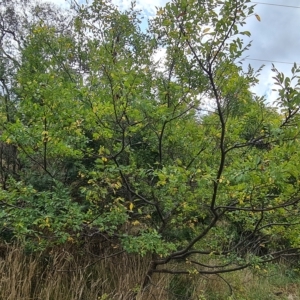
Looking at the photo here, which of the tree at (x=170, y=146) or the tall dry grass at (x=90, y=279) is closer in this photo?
the tree at (x=170, y=146)

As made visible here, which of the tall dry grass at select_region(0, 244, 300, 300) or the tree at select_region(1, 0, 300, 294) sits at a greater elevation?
the tree at select_region(1, 0, 300, 294)

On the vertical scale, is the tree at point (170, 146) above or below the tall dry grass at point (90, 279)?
above

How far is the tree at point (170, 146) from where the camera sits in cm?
231

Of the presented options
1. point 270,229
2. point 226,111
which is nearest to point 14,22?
point 226,111

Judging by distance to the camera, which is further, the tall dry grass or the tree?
the tall dry grass

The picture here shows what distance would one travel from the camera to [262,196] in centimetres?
235

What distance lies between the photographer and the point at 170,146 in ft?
11.3

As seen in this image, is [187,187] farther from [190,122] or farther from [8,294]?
[8,294]

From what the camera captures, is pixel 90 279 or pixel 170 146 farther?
pixel 170 146

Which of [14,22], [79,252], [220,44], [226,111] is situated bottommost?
[79,252]

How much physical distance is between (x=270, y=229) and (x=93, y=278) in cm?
177

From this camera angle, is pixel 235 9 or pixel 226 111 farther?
pixel 226 111

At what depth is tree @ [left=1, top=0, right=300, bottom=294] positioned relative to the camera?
2.31 metres

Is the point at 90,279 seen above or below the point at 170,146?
below
